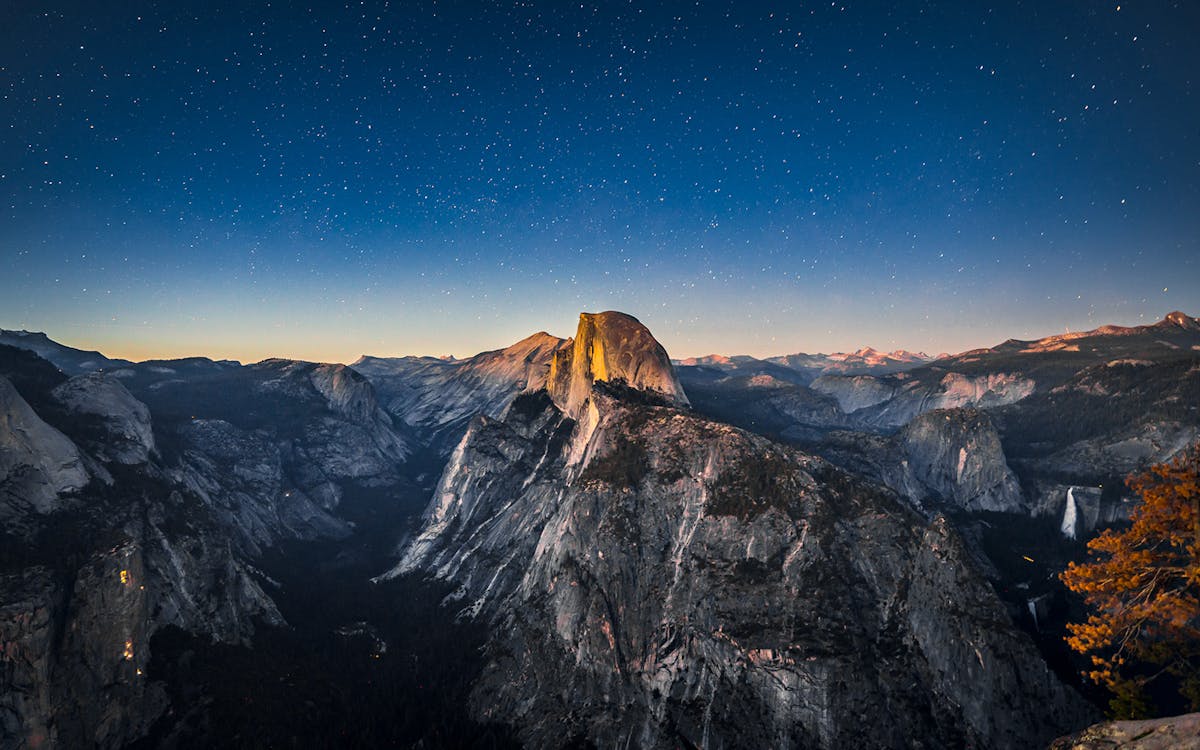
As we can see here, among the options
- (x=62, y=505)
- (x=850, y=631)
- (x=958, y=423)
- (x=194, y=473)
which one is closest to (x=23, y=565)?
(x=62, y=505)

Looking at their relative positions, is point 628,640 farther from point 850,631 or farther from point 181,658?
point 181,658

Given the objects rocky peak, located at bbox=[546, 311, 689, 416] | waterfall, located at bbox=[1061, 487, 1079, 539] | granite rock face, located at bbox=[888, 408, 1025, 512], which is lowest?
waterfall, located at bbox=[1061, 487, 1079, 539]

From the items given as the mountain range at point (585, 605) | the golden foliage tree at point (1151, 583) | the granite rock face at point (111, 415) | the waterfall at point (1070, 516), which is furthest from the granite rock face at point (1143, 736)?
the waterfall at point (1070, 516)

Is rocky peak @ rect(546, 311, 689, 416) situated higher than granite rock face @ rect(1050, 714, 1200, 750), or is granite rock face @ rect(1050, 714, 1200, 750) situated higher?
rocky peak @ rect(546, 311, 689, 416)

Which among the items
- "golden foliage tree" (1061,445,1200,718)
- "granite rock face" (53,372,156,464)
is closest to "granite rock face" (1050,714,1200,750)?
"golden foliage tree" (1061,445,1200,718)

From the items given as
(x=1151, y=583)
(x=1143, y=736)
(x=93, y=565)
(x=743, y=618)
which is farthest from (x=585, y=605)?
(x=1143, y=736)

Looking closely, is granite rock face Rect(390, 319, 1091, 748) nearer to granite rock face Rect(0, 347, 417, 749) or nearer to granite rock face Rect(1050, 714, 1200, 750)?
granite rock face Rect(0, 347, 417, 749)

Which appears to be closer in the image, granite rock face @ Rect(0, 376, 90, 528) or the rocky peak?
granite rock face @ Rect(0, 376, 90, 528)

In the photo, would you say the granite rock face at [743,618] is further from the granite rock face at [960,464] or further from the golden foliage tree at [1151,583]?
the granite rock face at [960,464]
